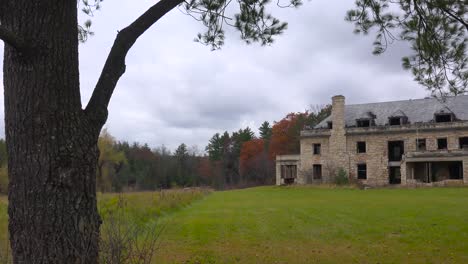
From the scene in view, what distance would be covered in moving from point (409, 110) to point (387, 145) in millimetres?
4081

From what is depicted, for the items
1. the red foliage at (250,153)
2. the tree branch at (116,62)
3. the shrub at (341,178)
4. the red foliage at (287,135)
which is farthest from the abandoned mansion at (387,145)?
the tree branch at (116,62)

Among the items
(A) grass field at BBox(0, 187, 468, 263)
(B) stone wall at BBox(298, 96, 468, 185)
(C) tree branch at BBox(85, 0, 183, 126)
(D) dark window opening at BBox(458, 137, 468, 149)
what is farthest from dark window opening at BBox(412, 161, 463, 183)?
(C) tree branch at BBox(85, 0, 183, 126)

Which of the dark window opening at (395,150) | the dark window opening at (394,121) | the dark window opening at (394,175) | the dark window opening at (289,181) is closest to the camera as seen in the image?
the dark window opening at (394,121)

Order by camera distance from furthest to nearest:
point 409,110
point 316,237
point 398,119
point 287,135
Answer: point 287,135 < point 409,110 < point 398,119 < point 316,237

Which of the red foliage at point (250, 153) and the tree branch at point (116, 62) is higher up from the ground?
the red foliage at point (250, 153)

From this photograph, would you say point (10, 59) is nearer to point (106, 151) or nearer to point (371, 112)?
point (371, 112)

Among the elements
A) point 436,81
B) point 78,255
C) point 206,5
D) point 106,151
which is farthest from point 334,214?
point 106,151

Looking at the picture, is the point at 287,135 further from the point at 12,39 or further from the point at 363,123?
the point at 12,39

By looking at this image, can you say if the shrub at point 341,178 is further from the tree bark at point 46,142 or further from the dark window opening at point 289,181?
the tree bark at point 46,142

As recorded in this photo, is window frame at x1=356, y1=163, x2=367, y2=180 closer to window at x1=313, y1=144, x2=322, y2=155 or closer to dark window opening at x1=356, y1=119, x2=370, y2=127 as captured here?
dark window opening at x1=356, y1=119, x2=370, y2=127

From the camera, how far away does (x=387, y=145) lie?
4344cm

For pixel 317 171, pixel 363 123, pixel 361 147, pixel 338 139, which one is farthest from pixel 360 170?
pixel 363 123

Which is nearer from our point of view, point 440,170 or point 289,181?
point 440,170

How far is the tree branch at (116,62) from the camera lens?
331 cm
